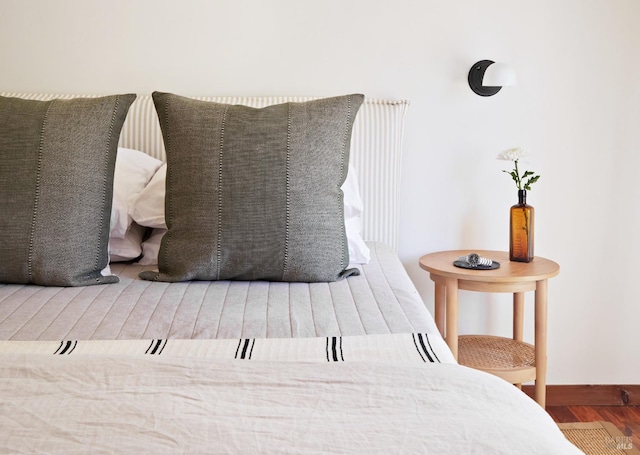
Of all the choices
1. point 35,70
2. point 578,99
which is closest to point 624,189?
point 578,99

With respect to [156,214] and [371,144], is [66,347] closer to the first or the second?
[156,214]

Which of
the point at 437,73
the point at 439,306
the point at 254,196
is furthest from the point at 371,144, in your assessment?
the point at 254,196

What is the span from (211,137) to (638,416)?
1823 millimetres

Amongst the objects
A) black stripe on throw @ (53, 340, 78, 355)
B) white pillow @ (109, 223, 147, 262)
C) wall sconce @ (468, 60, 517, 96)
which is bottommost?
black stripe on throw @ (53, 340, 78, 355)

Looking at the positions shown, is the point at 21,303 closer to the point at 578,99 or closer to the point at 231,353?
the point at 231,353

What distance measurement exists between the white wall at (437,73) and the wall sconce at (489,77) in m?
0.03

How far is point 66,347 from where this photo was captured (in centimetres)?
129

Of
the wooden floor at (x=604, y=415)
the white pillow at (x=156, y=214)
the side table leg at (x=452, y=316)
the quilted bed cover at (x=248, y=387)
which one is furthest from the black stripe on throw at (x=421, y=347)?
the wooden floor at (x=604, y=415)

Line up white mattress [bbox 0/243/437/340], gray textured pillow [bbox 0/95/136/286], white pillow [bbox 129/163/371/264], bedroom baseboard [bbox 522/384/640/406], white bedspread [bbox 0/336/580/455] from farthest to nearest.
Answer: bedroom baseboard [bbox 522/384/640/406], white pillow [bbox 129/163/371/264], gray textured pillow [bbox 0/95/136/286], white mattress [bbox 0/243/437/340], white bedspread [bbox 0/336/580/455]

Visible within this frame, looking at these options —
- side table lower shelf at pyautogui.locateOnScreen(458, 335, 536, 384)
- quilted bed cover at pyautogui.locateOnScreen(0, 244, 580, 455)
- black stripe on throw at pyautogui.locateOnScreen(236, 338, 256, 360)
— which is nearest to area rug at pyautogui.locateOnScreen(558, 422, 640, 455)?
side table lower shelf at pyautogui.locateOnScreen(458, 335, 536, 384)

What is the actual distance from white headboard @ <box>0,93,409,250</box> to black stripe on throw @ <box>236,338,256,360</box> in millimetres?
1066

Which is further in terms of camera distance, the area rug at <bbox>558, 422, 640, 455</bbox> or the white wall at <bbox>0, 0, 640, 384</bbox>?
the white wall at <bbox>0, 0, 640, 384</bbox>

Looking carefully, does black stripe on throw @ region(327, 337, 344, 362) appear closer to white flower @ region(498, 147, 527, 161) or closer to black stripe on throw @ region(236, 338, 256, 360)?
black stripe on throw @ region(236, 338, 256, 360)

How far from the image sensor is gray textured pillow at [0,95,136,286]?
170 centimetres
